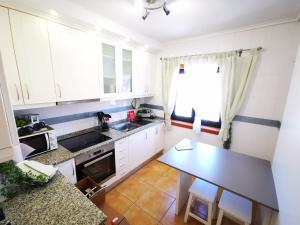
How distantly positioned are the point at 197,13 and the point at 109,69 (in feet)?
4.36

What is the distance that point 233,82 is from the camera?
81.2 inches

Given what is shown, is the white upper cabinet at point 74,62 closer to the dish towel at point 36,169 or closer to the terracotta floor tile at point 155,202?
the dish towel at point 36,169

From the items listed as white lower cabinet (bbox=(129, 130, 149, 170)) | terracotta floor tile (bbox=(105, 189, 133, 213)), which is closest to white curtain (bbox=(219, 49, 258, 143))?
white lower cabinet (bbox=(129, 130, 149, 170))

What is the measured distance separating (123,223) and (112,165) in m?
0.87

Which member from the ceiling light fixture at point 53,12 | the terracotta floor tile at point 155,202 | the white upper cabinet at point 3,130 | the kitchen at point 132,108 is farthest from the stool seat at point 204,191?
the ceiling light fixture at point 53,12

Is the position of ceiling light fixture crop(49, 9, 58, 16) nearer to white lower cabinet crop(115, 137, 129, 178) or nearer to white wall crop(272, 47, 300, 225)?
white lower cabinet crop(115, 137, 129, 178)

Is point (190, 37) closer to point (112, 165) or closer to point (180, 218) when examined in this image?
point (112, 165)

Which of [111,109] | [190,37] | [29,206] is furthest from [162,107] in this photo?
[29,206]

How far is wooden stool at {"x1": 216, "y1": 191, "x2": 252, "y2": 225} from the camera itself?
124cm

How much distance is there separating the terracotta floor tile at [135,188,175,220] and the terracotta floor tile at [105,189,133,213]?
147 mm

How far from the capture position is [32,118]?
1.51 m

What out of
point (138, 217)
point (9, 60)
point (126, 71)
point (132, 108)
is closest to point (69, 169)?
point (138, 217)

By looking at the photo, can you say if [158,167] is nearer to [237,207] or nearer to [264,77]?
[237,207]

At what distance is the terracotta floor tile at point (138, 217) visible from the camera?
5.36 ft
